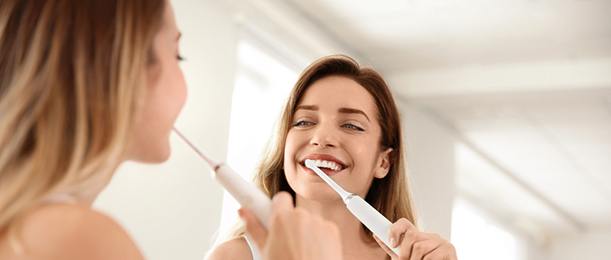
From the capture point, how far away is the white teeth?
1832mm

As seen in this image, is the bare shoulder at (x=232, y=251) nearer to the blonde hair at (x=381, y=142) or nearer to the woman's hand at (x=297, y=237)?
the blonde hair at (x=381, y=142)

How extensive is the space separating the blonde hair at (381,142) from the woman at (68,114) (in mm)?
1164

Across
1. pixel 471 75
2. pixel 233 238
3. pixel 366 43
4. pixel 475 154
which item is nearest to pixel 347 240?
pixel 233 238

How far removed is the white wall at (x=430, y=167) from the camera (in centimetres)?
480

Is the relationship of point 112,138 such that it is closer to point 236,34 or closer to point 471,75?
point 236,34

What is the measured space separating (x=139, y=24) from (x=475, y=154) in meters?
4.89

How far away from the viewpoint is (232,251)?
72.1 inches

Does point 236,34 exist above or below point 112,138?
above

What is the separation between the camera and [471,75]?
4.36 m

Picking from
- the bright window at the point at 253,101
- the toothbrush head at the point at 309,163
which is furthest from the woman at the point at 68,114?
the bright window at the point at 253,101

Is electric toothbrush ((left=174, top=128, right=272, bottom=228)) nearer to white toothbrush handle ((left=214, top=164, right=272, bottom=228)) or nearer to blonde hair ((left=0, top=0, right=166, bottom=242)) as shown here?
white toothbrush handle ((left=214, top=164, right=272, bottom=228))

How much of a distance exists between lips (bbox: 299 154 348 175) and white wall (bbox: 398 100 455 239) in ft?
9.44

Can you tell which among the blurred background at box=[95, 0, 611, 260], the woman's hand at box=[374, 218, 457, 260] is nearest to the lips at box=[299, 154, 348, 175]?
the woman's hand at box=[374, 218, 457, 260]

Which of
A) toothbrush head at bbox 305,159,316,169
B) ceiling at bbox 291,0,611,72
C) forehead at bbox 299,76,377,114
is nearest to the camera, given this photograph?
toothbrush head at bbox 305,159,316,169
